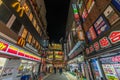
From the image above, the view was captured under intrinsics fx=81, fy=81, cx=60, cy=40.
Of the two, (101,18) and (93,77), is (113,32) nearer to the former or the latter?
(101,18)

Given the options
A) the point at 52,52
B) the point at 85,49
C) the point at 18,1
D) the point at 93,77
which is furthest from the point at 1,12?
the point at 52,52

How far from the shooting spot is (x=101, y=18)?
805 cm

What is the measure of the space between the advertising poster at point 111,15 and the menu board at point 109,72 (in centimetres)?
389

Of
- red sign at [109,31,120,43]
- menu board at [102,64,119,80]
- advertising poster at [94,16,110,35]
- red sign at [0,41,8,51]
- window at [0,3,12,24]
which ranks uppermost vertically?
window at [0,3,12,24]

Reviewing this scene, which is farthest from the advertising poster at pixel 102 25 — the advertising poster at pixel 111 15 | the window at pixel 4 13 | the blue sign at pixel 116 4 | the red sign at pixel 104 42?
the window at pixel 4 13

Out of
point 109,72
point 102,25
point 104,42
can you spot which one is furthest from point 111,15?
point 109,72

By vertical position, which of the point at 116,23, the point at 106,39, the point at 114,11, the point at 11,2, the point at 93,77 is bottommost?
the point at 93,77

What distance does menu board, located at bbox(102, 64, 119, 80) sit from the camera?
6.84 meters

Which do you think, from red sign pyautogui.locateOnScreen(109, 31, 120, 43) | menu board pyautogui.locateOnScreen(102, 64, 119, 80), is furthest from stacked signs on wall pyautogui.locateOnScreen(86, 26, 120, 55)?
menu board pyautogui.locateOnScreen(102, 64, 119, 80)

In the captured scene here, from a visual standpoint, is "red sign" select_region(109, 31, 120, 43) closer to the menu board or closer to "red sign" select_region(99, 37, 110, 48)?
"red sign" select_region(99, 37, 110, 48)

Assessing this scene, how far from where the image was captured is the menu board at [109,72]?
22.5 feet

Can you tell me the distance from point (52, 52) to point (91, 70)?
129 feet

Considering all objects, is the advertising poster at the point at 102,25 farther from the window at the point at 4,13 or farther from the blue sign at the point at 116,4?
the window at the point at 4,13

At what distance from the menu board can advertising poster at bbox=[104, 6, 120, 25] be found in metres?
3.89
